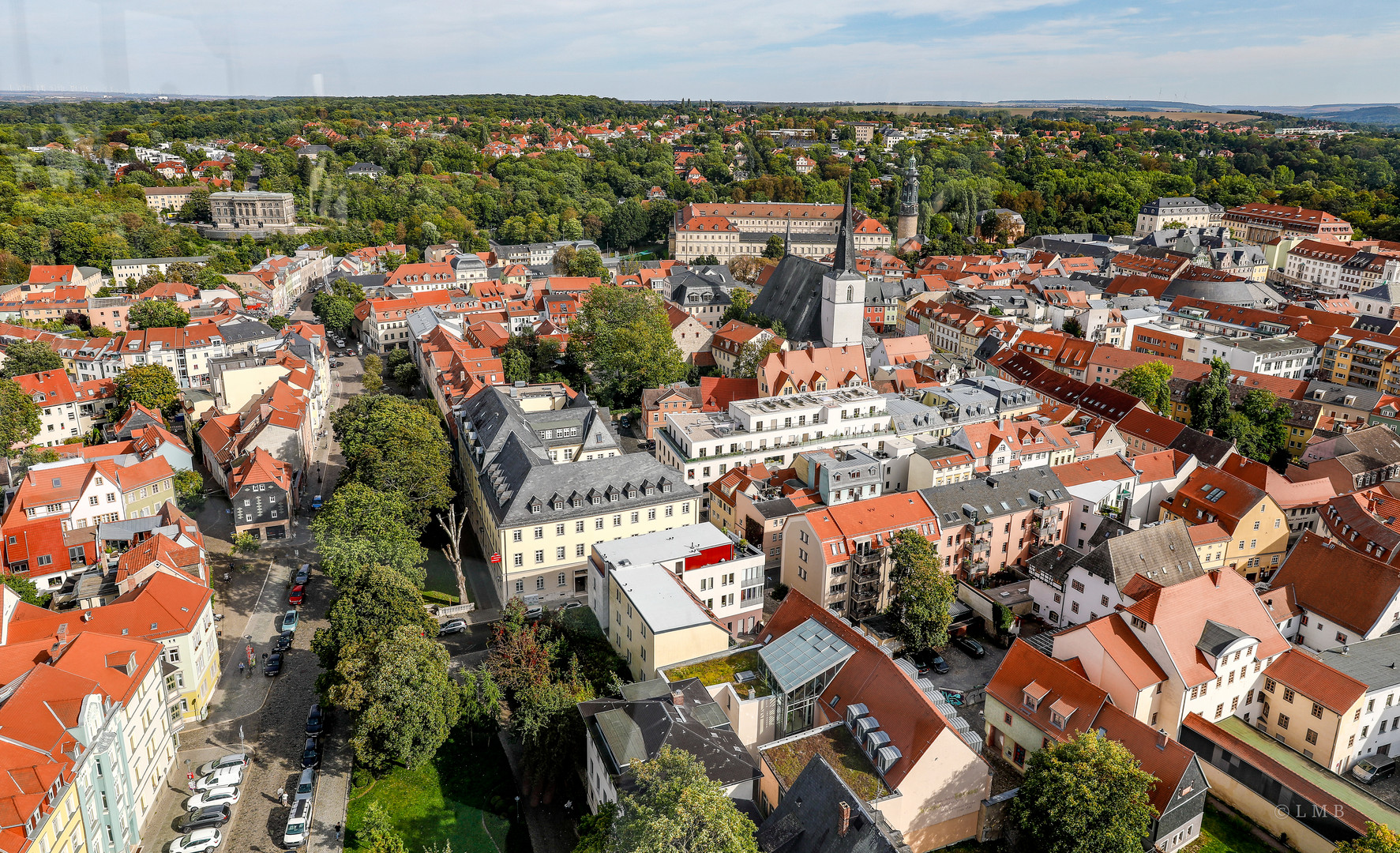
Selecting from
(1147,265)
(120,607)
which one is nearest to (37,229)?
(120,607)

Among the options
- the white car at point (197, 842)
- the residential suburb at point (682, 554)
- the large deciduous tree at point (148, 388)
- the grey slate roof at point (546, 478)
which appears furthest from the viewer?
the large deciduous tree at point (148, 388)

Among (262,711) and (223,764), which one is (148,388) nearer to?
(262,711)

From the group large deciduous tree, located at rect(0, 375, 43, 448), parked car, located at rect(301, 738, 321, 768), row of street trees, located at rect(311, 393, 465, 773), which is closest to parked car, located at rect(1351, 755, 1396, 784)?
row of street trees, located at rect(311, 393, 465, 773)

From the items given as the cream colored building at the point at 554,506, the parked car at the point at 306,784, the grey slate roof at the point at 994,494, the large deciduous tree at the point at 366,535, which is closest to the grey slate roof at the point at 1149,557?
the grey slate roof at the point at 994,494

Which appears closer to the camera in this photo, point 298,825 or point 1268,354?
point 298,825

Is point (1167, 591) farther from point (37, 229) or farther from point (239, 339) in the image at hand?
point (37, 229)

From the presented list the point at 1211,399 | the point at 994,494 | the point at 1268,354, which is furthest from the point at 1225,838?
the point at 1268,354

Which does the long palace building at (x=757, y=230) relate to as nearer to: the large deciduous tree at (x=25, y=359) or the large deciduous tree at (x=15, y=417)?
the large deciduous tree at (x=25, y=359)
